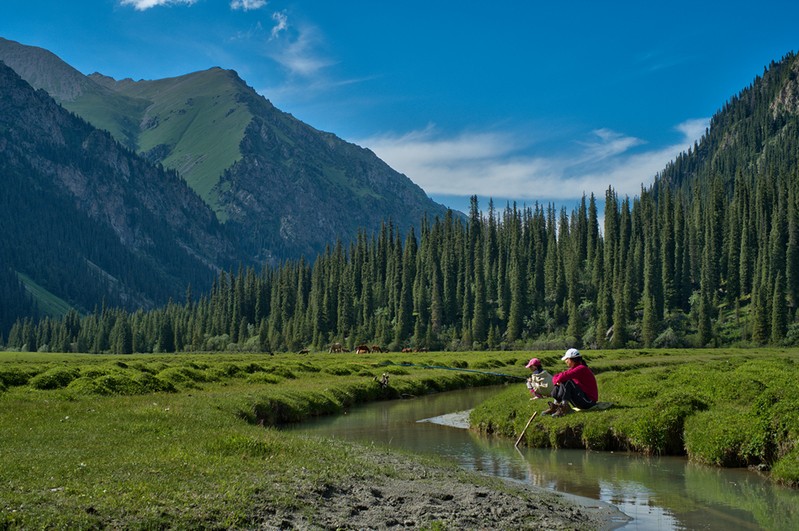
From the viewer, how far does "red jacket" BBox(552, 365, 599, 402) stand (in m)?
28.6

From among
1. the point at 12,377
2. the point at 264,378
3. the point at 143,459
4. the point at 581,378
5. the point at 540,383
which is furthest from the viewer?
the point at 264,378

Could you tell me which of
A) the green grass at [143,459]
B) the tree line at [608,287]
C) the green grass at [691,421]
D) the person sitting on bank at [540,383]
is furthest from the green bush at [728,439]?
the tree line at [608,287]

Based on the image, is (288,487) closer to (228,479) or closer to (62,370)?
(228,479)

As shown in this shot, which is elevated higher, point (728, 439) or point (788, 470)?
point (728, 439)

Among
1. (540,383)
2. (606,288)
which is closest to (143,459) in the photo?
(540,383)

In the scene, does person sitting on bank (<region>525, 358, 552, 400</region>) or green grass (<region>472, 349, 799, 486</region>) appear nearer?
green grass (<region>472, 349, 799, 486</region>)

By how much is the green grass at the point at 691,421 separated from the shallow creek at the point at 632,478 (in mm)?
788

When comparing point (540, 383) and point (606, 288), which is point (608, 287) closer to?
point (606, 288)

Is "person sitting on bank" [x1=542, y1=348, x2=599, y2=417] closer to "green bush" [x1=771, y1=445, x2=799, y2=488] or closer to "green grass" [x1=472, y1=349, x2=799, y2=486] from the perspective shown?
"green grass" [x1=472, y1=349, x2=799, y2=486]

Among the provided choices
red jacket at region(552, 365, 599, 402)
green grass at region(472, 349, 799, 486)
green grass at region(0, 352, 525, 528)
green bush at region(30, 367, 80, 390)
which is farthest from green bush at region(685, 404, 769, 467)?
green bush at region(30, 367, 80, 390)

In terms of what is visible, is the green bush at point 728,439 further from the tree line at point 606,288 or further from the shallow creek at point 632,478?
the tree line at point 606,288

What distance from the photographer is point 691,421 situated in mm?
26531

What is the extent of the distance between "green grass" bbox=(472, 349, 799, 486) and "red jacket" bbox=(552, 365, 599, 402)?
1.17 m

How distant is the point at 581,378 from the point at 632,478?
21.8 feet
